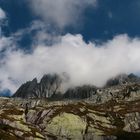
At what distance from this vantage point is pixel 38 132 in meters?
186

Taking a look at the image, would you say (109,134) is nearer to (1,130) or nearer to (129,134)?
(129,134)

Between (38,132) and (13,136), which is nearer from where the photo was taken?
(13,136)

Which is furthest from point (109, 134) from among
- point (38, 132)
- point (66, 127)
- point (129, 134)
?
point (38, 132)

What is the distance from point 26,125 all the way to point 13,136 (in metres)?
27.9

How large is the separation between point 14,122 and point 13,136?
95.2ft

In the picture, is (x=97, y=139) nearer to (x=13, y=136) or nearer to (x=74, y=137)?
(x=74, y=137)

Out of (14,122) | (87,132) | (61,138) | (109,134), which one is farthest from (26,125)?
(109,134)

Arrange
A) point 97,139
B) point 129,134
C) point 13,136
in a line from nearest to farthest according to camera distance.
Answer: point 13,136 < point 97,139 < point 129,134

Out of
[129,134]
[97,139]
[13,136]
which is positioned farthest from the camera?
[129,134]

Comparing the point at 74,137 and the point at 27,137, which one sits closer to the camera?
the point at 27,137

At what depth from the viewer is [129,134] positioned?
19525cm

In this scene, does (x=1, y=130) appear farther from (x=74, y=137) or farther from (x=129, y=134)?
(x=129, y=134)

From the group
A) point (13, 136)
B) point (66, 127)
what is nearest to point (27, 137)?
point (13, 136)

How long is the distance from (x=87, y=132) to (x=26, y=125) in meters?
34.3
